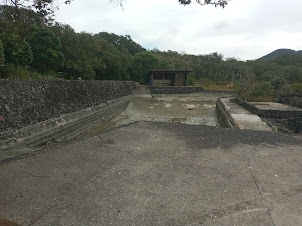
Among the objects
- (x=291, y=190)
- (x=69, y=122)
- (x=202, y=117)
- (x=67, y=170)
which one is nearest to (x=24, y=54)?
(x=69, y=122)

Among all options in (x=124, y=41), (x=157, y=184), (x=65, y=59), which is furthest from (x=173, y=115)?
(x=124, y=41)

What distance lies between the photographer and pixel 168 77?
29.1m

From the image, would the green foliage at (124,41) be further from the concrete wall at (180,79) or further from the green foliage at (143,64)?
the concrete wall at (180,79)

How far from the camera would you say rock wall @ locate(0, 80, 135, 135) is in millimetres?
5535

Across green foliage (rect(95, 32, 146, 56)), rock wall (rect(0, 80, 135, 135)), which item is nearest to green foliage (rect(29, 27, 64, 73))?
rock wall (rect(0, 80, 135, 135))

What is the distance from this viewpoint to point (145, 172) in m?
3.00

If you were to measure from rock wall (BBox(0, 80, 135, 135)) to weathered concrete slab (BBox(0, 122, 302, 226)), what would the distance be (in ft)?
7.66

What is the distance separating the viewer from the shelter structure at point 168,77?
27.8 meters

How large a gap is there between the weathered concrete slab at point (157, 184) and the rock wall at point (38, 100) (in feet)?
7.66

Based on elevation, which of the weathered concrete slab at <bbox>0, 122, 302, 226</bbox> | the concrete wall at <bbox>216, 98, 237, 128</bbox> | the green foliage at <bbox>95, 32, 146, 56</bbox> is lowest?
the concrete wall at <bbox>216, 98, 237, 128</bbox>

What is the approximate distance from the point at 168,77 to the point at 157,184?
27.1 meters

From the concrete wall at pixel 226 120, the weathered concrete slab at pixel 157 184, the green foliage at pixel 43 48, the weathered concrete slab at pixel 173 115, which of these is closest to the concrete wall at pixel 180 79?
the weathered concrete slab at pixel 173 115

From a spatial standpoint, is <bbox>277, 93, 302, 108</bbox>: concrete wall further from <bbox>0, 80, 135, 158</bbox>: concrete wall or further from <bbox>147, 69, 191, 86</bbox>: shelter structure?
<bbox>147, 69, 191, 86</bbox>: shelter structure

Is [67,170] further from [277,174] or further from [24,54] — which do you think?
[24,54]
